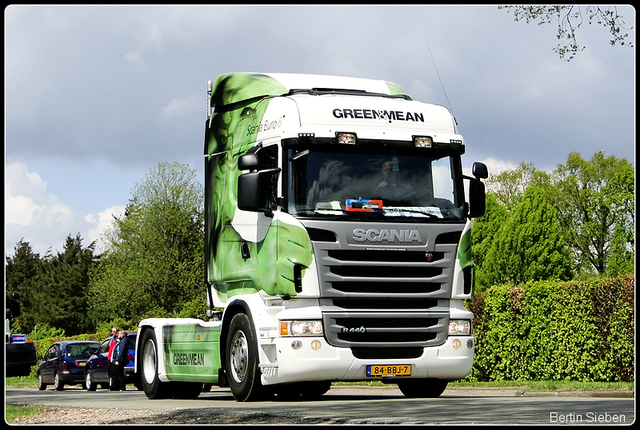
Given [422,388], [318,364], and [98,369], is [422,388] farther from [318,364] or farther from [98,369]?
[98,369]

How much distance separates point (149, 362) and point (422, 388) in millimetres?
4977

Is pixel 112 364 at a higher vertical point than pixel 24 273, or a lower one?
lower

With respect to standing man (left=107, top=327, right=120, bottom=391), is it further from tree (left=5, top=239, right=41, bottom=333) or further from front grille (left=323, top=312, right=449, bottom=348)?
tree (left=5, top=239, right=41, bottom=333)

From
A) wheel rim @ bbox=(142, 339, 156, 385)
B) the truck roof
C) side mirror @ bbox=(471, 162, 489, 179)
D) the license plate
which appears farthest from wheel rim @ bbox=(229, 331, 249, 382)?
side mirror @ bbox=(471, 162, 489, 179)

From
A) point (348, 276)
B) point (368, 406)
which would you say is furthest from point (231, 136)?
point (368, 406)

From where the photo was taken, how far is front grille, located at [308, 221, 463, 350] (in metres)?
12.5

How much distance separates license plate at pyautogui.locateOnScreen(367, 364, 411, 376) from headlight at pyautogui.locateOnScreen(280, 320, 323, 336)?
82cm

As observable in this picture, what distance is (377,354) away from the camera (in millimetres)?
12797

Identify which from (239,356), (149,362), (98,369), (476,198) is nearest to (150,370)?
(149,362)

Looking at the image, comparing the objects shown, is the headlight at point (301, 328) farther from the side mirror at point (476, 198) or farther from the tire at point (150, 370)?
the tire at point (150, 370)

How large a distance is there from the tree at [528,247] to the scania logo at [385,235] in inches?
1740

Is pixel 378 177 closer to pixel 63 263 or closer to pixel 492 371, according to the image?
pixel 492 371

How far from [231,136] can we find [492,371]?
11094 mm

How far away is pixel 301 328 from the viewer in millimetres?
12562
